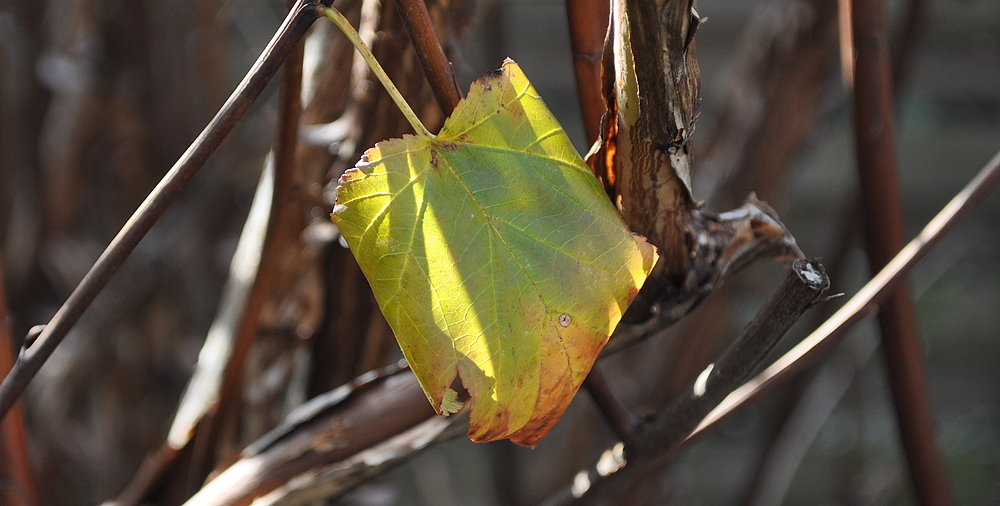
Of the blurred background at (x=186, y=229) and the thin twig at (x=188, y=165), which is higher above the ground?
the thin twig at (x=188, y=165)

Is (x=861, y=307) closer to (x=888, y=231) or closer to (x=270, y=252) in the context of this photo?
(x=888, y=231)

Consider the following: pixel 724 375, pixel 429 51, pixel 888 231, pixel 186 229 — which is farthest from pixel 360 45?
pixel 186 229

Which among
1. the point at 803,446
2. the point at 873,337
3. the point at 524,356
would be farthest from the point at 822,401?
the point at 524,356

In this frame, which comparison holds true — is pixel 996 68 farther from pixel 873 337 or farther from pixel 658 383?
pixel 658 383

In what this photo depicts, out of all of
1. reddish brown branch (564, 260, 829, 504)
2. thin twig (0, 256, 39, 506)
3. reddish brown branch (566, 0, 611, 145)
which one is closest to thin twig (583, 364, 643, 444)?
reddish brown branch (564, 260, 829, 504)

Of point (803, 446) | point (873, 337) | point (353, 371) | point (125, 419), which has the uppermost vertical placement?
point (353, 371)

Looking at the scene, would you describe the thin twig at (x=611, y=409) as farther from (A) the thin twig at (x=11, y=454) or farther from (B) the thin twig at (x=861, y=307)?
(A) the thin twig at (x=11, y=454)

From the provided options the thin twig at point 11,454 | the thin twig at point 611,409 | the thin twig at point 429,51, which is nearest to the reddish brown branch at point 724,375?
the thin twig at point 611,409
